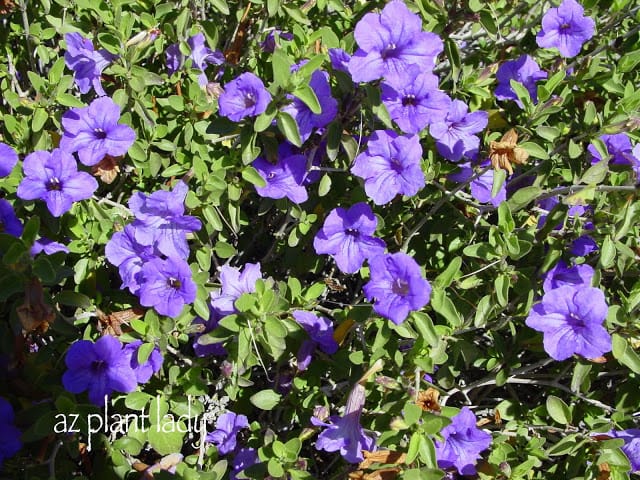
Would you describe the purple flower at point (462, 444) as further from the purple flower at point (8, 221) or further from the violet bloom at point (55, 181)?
the purple flower at point (8, 221)

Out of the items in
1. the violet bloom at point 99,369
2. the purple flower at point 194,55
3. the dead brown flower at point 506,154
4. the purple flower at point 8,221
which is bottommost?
the violet bloom at point 99,369

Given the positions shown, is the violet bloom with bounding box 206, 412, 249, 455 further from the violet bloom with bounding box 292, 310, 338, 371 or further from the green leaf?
the violet bloom with bounding box 292, 310, 338, 371

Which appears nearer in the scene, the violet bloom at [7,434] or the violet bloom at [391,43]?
the violet bloom at [391,43]

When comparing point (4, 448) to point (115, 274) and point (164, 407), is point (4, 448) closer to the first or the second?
point (164, 407)

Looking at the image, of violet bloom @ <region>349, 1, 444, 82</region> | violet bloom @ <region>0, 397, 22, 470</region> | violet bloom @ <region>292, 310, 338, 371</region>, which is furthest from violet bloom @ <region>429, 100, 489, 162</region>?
violet bloom @ <region>0, 397, 22, 470</region>

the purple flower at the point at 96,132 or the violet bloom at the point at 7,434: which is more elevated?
the purple flower at the point at 96,132

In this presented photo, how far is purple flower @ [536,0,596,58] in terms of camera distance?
8.42 feet

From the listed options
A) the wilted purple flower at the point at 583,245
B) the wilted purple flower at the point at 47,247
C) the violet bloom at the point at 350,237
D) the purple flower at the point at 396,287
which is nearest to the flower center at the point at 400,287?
the purple flower at the point at 396,287

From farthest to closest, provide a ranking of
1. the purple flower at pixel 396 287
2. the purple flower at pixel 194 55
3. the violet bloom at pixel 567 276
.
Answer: the purple flower at pixel 194 55
the violet bloom at pixel 567 276
the purple flower at pixel 396 287

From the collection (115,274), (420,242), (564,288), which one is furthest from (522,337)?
(115,274)

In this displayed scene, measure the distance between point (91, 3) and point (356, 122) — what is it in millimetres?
1059

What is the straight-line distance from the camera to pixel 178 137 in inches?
99.0

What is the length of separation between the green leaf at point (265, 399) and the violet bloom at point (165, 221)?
0.54 meters

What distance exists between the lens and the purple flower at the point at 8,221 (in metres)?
2.22
